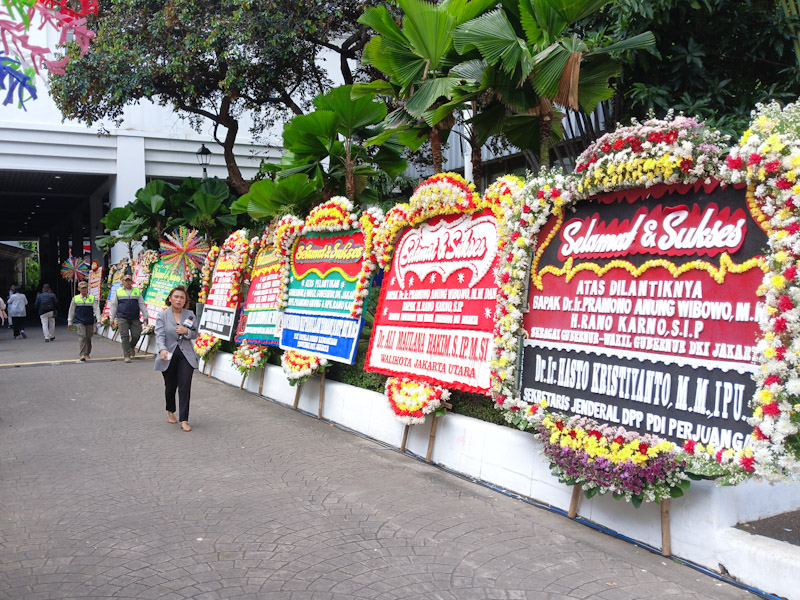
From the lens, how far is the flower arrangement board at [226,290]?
42.3 feet

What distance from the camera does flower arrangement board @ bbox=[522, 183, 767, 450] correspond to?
448cm

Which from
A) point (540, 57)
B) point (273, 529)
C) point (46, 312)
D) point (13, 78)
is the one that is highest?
point (540, 57)

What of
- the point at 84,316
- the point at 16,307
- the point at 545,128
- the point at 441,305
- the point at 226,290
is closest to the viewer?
the point at 441,305

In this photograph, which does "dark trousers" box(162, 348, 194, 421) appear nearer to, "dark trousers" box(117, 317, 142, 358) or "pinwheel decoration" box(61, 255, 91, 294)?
"dark trousers" box(117, 317, 142, 358)

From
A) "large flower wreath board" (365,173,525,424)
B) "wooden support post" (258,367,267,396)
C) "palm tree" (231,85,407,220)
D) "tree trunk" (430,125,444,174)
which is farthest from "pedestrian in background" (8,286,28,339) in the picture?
"large flower wreath board" (365,173,525,424)

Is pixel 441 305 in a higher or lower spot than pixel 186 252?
lower

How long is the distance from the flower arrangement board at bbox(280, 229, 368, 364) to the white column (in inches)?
709

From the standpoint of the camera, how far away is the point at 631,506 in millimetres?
5137

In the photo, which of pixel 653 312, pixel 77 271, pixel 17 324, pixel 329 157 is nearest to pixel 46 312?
pixel 17 324

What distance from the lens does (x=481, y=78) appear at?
27.6ft

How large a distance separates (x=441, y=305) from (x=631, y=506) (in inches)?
117

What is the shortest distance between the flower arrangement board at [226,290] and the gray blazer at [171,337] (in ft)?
13.2

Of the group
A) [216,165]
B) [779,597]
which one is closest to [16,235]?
[216,165]

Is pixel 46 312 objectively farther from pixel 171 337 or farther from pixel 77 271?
pixel 171 337
